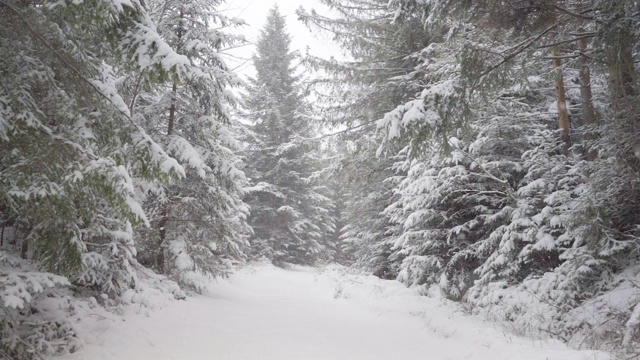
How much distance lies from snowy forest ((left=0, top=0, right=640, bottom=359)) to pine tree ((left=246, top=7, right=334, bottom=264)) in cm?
966

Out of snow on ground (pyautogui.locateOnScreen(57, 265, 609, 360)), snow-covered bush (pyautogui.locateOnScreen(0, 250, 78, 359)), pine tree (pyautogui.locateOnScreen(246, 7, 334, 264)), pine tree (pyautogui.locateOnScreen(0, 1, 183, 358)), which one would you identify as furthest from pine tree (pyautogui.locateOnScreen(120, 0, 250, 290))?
pine tree (pyautogui.locateOnScreen(246, 7, 334, 264))

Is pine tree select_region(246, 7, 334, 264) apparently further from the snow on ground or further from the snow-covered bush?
the snow-covered bush

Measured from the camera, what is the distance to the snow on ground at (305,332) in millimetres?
5129

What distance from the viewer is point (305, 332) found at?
285 inches

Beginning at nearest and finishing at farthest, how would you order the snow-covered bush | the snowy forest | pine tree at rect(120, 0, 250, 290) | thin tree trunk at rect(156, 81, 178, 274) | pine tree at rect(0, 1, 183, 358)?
the snow-covered bush → pine tree at rect(0, 1, 183, 358) → the snowy forest → pine tree at rect(120, 0, 250, 290) → thin tree trunk at rect(156, 81, 178, 274)

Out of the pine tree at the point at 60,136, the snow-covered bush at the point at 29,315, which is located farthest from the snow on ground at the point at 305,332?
the pine tree at the point at 60,136

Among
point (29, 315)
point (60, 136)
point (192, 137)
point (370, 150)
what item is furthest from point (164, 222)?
point (370, 150)

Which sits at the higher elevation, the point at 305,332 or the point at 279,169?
the point at 279,169

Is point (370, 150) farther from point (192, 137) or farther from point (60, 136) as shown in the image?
point (60, 136)

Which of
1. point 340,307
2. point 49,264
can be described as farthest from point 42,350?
point 340,307

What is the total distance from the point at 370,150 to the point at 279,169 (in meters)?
12.1

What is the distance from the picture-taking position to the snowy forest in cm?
413

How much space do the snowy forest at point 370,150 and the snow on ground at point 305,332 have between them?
23.0 inches

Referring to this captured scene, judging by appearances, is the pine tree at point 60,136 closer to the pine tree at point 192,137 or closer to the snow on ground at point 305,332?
the snow on ground at point 305,332
